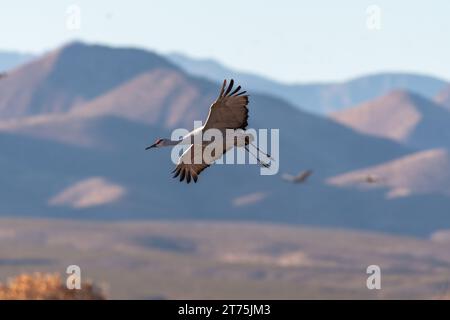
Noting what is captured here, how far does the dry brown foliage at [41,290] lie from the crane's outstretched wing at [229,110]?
1779 cm

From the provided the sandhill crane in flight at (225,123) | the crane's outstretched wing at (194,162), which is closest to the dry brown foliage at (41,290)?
the crane's outstretched wing at (194,162)

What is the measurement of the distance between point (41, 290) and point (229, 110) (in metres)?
18.4

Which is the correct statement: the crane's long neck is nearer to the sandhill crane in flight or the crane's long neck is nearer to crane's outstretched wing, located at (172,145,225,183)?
the sandhill crane in flight

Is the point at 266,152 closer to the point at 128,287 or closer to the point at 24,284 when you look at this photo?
the point at 24,284

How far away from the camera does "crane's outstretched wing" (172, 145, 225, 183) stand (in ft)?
47.5

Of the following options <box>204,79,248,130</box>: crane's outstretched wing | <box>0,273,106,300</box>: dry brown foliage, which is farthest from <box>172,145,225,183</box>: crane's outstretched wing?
<box>0,273,106,300</box>: dry brown foliage

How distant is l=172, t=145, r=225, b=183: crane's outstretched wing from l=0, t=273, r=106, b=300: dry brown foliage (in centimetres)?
1679

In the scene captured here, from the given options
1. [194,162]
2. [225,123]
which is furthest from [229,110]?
[194,162]

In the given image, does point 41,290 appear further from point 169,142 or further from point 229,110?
point 229,110

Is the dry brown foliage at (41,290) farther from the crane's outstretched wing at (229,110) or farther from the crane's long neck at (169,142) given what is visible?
the crane's outstretched wing at (229,110)

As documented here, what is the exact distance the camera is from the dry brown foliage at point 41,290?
32188 mm

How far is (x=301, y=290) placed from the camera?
199375mm
